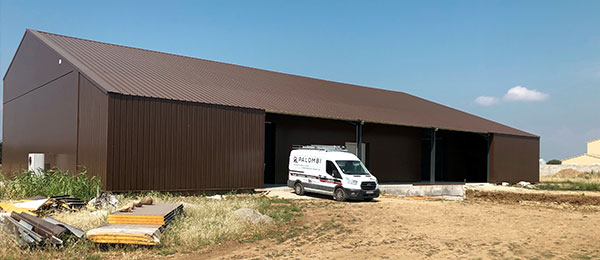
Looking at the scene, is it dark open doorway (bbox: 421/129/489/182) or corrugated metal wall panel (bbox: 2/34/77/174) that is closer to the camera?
corrugated metal wall panel (bbox: 2/34/77/174)

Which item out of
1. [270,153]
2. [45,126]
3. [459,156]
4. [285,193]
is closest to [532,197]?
[285,193]

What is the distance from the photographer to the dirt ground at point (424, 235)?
9.27m

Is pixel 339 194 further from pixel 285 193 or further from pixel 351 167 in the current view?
pixel 285 193

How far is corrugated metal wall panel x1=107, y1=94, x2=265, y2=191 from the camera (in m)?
15.9

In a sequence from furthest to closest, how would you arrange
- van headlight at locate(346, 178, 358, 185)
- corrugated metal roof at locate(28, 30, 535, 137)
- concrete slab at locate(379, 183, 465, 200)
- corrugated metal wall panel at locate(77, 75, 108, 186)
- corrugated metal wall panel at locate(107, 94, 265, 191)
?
1. concrete slab at locate(379, 183, 465, 200)
2. corrugated metal roof at locate(28, 30, 535, 137)
3. van headlight at locate(346, 178, 358, 185)
4. corrugated metal wall panel at locate(107, 94, 265, 191)
5. corrugated metal wall panel at locate(77, 75, 108, 186)

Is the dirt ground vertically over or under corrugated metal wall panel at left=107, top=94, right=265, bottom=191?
under

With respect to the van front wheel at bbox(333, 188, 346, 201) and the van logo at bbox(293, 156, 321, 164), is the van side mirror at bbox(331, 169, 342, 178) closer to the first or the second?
the van front wheel at bbox(333, 188, 346, 201)

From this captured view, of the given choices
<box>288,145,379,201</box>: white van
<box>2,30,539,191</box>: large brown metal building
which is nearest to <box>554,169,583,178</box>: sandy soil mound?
<box>2,30,539,191</box>: large brown metal building

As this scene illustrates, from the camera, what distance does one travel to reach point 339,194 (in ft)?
59.1

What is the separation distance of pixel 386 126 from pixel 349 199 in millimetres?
12043

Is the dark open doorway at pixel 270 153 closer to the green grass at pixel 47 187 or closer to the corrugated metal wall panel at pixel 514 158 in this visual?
the green grass at pixel 47 187

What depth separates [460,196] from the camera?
2469 cm

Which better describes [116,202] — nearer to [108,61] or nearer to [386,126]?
[108,61]

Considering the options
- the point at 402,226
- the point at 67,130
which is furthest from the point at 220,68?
the point at 402,226
